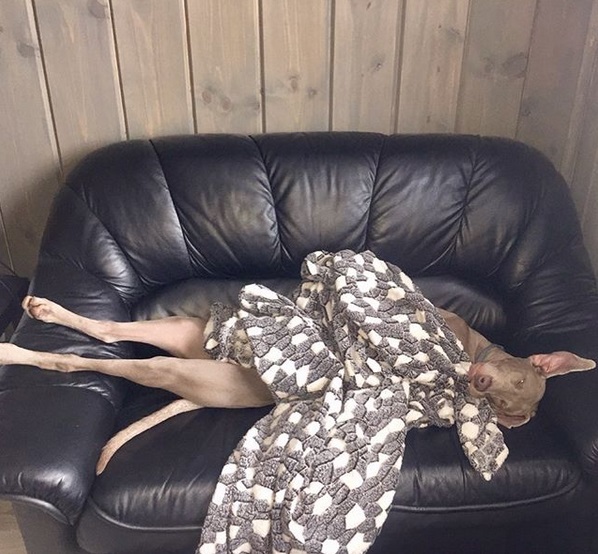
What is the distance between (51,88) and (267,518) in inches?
54.6

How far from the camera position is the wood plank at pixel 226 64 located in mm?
2039

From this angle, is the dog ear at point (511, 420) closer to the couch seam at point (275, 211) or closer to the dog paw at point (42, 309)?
the couch seam at point (275, 211)

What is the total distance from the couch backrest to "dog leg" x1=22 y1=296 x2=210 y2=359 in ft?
0.52

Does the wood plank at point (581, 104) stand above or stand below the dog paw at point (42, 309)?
above

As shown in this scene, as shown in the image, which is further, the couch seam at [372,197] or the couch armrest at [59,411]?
the couch seam at [372,197]

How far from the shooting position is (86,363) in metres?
1.75

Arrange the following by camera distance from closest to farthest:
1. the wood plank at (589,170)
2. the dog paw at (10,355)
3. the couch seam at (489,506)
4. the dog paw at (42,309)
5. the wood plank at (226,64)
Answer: the couch seam at (489,506), the dog paw at (10,355), the dog paw at (42,309), the wood plank at (226,64), the wood plank at (589,170)

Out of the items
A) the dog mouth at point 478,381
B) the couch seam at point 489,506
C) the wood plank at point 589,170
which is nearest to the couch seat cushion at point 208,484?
the couch seam at point 489,506

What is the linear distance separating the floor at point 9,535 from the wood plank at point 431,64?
5.49ft

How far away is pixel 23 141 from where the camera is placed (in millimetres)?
2145

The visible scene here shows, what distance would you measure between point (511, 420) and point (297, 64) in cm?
120

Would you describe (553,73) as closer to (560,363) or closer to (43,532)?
(560,363)

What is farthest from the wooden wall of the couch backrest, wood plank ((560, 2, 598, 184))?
the couch backrest

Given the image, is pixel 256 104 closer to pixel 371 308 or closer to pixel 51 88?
pixel 51 88
